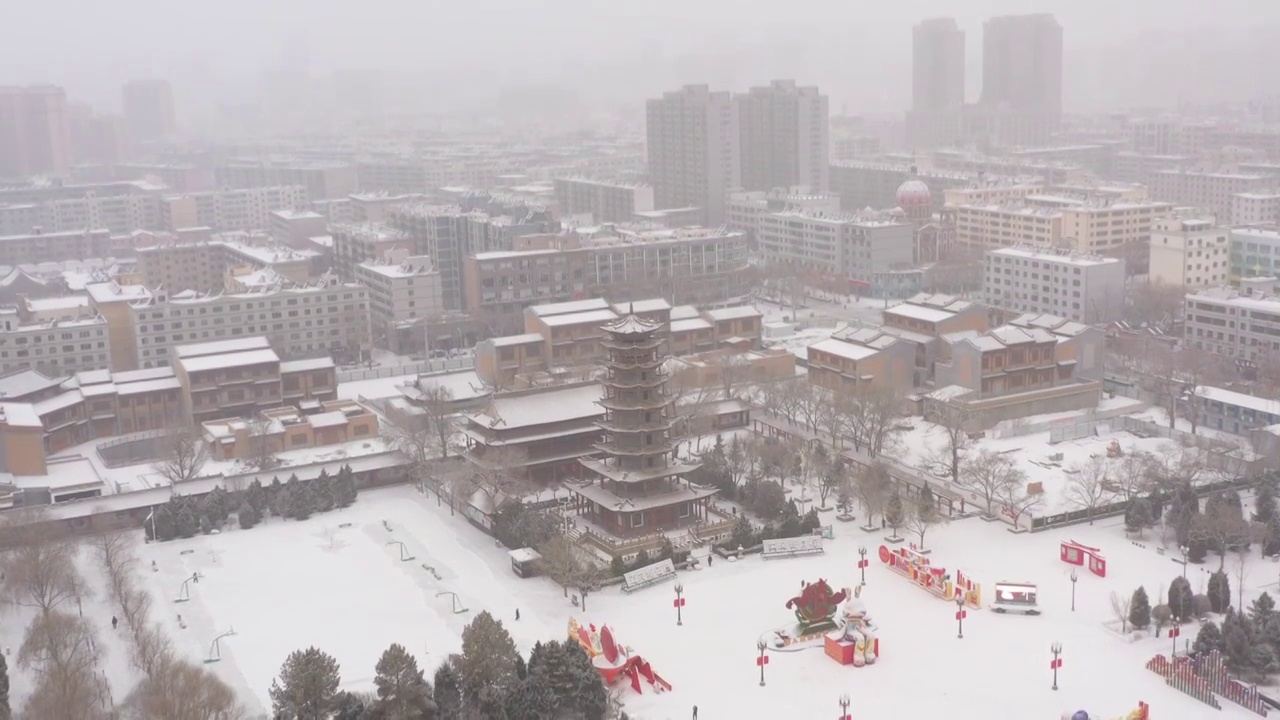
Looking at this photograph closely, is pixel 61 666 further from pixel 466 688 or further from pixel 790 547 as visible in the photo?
pixel 790 547

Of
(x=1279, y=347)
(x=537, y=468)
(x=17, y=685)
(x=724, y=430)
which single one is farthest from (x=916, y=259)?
(x=17, y=685)

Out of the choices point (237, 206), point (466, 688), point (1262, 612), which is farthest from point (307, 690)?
point (237, 206)

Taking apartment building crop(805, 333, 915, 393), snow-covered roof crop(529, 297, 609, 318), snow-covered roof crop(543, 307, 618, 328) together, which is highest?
snow-covered roof crop(529, 297, 609, 318)

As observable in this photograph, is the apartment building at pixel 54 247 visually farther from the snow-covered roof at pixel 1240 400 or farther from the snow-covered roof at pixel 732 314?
the snow-covered roof at pixel 1240 400

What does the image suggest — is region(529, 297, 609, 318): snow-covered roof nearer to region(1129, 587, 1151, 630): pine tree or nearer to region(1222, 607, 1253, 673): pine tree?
region(1129, 587, 1151, 630): pine tree

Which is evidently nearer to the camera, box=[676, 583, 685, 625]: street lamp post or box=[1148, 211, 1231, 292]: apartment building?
box=[676, 583, 685, 625]: street lamp post

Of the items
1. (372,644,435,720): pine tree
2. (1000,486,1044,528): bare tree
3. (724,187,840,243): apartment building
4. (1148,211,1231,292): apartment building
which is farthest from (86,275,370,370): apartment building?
(1148,211,1231,292): apartment building

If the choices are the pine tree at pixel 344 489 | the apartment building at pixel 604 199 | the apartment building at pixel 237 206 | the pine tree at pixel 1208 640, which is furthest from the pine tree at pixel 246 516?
the apartment building at pixel 237 206
